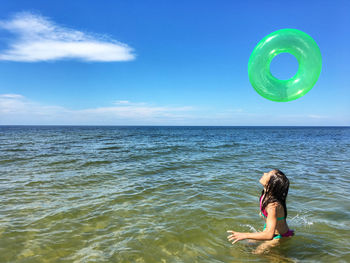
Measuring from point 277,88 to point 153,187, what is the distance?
15.4ft

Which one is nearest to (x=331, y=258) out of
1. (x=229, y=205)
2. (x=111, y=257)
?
(x=229, y=205)

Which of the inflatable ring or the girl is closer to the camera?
the girl

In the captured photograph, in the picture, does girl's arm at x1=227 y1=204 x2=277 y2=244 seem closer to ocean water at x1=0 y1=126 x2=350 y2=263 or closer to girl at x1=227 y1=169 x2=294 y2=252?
girl at x1=227 y1=169 x2=294 y2=252

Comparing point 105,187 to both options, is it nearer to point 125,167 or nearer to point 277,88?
point 125,167

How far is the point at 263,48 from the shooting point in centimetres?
411

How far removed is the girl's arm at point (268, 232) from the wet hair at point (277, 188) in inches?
4.0

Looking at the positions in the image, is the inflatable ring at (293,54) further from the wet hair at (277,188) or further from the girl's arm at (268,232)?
the girl's arm at (268,232)

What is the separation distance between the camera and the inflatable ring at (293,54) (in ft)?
13.1

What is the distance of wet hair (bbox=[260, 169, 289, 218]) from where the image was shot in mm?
3066

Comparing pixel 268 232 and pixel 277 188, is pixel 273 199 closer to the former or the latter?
pixel 277 188

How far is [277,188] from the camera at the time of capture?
3.08 meters

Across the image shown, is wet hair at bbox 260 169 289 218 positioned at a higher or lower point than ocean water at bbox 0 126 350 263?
higher

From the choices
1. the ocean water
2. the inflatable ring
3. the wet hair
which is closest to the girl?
the wet hair

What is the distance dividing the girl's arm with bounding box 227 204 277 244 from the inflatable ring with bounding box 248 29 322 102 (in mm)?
2279
